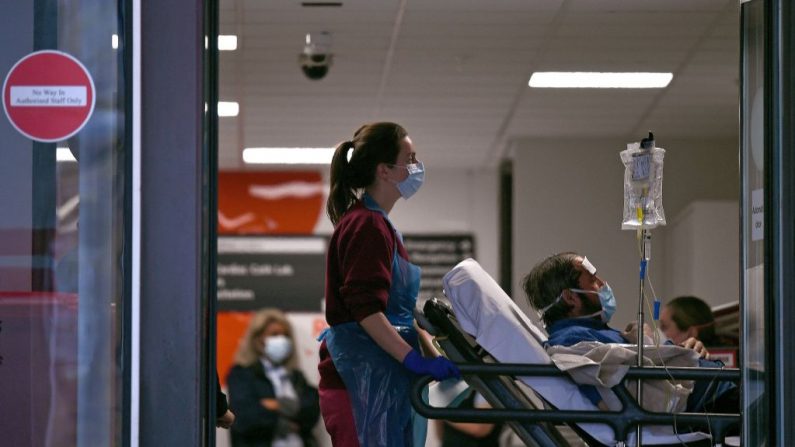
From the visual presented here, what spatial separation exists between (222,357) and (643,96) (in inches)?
202

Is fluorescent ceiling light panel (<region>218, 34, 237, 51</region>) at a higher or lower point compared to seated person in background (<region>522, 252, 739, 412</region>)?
higher

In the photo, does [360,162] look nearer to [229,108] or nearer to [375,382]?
[375,382]

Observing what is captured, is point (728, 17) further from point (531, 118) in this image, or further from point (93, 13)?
point (93, 13)

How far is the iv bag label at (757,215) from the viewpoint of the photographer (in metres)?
2.39

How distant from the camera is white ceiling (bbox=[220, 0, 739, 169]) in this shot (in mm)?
7191

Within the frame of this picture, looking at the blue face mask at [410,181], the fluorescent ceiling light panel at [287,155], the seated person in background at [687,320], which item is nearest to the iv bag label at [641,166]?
the blue face mask at [410,181]

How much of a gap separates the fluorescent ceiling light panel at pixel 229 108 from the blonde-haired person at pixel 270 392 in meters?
1.63

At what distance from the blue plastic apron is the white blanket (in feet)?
0.67

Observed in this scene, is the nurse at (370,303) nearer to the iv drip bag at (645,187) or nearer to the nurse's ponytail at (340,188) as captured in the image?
the nurse's ponytail at (340,188)

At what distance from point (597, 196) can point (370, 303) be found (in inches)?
297

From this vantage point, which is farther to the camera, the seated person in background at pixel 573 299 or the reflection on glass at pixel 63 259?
the seated person in background at pixel 573 299

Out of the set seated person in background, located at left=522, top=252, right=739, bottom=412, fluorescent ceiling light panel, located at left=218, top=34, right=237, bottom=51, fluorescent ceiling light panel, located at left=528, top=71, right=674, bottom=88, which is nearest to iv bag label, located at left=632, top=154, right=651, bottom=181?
seated person in background, located at left=522, top=252, right=739, bottom=412

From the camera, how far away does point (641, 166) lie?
342 cm

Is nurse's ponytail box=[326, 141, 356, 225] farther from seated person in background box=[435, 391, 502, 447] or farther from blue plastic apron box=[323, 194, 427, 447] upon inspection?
seated person in background box=[435, 391, 502, 447]
